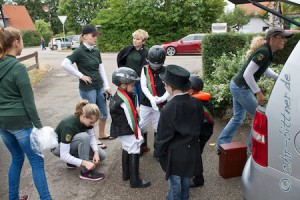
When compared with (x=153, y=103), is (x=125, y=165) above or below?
below

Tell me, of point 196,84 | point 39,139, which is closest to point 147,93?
point 196,84

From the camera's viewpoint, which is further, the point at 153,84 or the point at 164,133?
the point at 153,84

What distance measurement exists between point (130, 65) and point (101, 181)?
72.6 inches

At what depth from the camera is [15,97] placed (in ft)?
9.81

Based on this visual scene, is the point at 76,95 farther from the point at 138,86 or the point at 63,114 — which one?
the point at 138,86

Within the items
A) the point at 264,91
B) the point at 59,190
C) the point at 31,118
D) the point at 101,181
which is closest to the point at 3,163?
the point at 59,190

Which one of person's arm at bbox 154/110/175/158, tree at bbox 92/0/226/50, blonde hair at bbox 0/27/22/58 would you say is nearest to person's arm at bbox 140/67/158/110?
person's arm at bbox 154/110/175/158

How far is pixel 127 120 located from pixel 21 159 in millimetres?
1220

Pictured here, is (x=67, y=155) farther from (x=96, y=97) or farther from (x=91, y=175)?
(x=96, y=97)

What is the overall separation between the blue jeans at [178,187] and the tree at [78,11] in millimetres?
44031

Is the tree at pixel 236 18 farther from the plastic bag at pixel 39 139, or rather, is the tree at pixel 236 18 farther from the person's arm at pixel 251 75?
the plastic bag at pixel 39 139

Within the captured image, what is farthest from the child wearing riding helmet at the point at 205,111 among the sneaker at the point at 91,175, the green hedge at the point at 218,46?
the green hedge at the point at 218,46

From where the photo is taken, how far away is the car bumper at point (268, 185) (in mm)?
2104

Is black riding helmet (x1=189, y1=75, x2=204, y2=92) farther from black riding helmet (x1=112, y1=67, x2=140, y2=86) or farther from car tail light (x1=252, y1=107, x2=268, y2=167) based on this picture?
car tail light (x1=252, y1=107, x2=268, y2=167)
